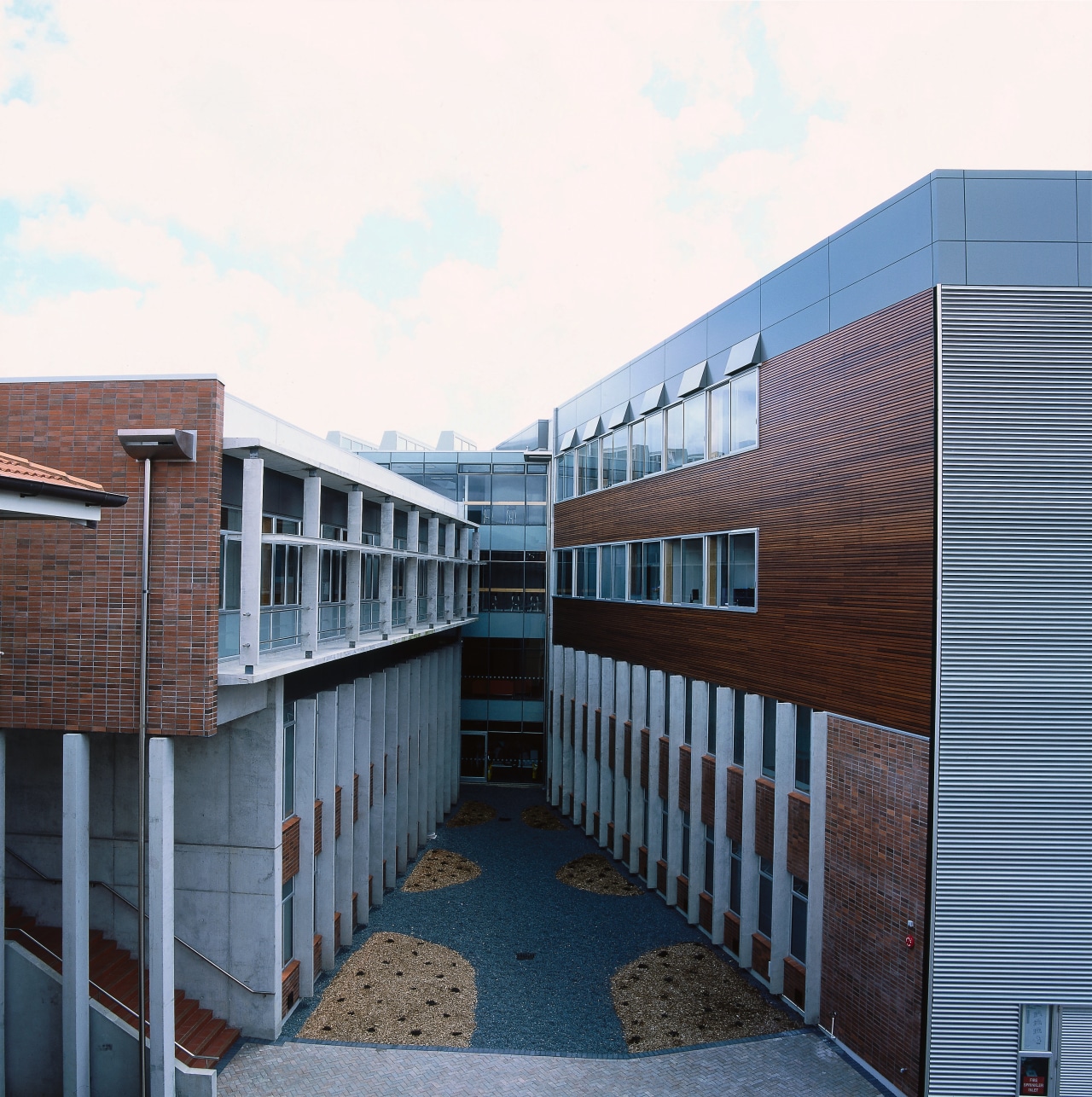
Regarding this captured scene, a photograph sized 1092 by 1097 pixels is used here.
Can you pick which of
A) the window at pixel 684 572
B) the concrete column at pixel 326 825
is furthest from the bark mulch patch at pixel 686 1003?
the window at pixel 684 572

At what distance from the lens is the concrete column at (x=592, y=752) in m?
25.8

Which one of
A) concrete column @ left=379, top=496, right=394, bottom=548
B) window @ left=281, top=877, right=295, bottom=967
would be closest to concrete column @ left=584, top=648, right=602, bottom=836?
concrete column @ left=379, top=496, right=394, bottom=548

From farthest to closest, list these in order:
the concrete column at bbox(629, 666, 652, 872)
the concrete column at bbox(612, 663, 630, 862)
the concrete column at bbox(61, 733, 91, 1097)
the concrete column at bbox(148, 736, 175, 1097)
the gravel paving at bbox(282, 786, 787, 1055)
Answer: the concrete column at bbox(612, 663, 630, 862)
the concrete column at bbox(629, 666, 652, 872)
the gravel paving at bbox(282, 786, 787, 1055)
the concrete column at bbox(61, 733, 91, 1097)
the concrete column at bbox(148, 736, 175, 1097)

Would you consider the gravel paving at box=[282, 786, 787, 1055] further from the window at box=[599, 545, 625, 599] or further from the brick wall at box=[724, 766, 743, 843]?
the window at box=[599, 545, 625, 599]

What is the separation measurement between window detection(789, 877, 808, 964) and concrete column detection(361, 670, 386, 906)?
9836 mm

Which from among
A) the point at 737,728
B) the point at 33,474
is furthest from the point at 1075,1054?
the point at 33,474

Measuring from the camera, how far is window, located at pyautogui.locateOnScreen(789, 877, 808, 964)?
1489 centimetres

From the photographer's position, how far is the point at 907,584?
12.1 metres

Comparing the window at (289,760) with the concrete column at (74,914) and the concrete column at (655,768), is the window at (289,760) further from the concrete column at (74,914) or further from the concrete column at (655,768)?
the concrete column at (655,768)

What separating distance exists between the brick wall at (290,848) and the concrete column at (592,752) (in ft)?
42.5

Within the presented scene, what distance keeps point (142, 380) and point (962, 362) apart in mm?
11846

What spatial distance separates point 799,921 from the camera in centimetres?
1505

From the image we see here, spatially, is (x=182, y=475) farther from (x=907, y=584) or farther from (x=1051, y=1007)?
(x=1051, y=1007)

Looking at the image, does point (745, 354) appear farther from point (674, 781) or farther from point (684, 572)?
point (674, 781)
